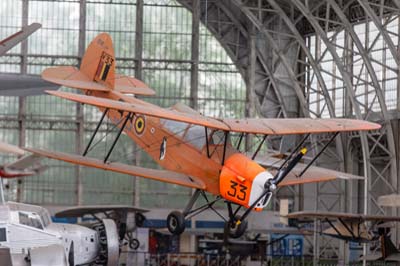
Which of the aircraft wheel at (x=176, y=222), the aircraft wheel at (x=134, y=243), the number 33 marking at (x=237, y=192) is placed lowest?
the aircraft wheel at (x=134, y=243)

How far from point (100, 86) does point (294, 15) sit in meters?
14.4

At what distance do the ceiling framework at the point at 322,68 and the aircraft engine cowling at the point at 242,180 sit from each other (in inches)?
456

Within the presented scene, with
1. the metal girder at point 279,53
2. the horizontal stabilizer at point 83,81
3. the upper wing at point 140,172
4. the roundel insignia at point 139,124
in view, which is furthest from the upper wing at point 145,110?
the metal girder at point 279,53

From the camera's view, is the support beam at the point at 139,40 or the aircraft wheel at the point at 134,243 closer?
the aircraft wheel at the point at 134,243

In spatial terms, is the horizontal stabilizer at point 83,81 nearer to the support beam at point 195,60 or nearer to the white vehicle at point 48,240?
the white vehicle at point 48,240

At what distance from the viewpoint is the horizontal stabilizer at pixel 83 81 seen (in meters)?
25.3

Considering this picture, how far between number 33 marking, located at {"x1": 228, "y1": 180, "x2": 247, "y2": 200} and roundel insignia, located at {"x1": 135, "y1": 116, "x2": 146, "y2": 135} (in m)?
3.97

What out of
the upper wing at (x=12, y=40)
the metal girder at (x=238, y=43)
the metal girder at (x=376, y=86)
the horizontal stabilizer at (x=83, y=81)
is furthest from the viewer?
the metal girder at (x=238, y=43)

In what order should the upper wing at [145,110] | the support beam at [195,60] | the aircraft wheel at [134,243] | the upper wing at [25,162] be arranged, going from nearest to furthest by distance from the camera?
the upper wing at [145,110] < the upper wing at [25,162] < the aircraft wheel at [134,243] < the support beam at [195,60]

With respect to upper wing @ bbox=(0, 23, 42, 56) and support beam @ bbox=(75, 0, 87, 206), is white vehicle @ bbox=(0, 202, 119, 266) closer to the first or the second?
upper wing @ bbox=(0, 23, 42, 56)

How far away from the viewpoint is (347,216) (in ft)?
97.6

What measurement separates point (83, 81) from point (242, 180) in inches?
248

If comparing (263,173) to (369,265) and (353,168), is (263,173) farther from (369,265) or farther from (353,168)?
(353,168)

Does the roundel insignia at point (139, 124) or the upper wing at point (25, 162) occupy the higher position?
the roundel insignia at point (139, 124)
